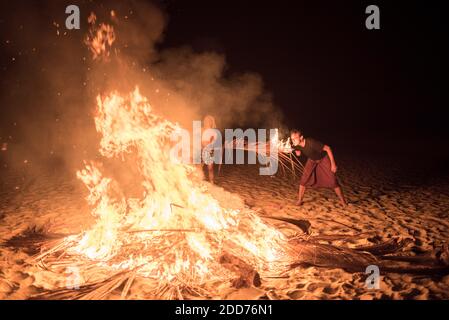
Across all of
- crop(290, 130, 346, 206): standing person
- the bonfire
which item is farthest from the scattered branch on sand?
crop(290, 130, 346, 206): standing person

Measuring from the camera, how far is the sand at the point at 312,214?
335 cm

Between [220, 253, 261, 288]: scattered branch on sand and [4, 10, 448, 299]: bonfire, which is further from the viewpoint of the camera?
[4, 10, 448, 299]: bonfire

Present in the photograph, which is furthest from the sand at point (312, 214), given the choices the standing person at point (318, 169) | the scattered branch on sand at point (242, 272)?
the standing person at point (318, 169)

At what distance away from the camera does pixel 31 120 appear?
44.5ft

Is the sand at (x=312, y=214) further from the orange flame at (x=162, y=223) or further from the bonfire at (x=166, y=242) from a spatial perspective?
the orange flame at (x=162, y=223)

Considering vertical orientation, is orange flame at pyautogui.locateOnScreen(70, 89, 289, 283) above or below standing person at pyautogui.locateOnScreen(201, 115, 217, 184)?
below

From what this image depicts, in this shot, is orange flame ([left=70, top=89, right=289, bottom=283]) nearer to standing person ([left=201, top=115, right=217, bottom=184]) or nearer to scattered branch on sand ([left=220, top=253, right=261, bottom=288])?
scattered branch on sand ([left=220, top=253, right=261, bottom=288])

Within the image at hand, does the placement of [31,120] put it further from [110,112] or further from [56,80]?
[110,112]

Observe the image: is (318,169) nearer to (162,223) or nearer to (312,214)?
(312,214)

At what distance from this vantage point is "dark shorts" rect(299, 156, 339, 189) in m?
6.00

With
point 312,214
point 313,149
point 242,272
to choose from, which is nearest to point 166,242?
point 242,272

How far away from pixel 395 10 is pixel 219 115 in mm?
27695

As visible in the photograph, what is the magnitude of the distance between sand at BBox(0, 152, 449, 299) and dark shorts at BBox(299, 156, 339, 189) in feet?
1.52

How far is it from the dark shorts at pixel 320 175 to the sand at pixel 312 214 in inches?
18.3
